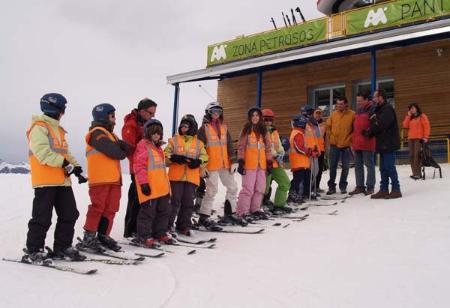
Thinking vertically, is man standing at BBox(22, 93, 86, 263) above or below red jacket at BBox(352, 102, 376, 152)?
below

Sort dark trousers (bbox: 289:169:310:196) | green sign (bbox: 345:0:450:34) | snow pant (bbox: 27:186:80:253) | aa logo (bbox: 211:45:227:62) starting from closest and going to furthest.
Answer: snow pant (bbox: 27:186:80:253)
dark trousers (bbox: 289:169:310:196)
green sign (bbox: 345:0:450:34)
aa logo (bbox: 211:45:227:62)

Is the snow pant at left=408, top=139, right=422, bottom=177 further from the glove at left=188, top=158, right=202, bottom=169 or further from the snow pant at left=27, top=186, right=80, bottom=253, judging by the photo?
the snow pant at left=27, top=186, right=80, bottom=253

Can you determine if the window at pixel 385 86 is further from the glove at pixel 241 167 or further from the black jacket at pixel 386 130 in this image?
the glove at pixel 241 167

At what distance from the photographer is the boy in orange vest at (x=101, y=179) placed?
4.25m

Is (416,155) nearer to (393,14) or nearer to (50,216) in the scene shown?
(393,14)

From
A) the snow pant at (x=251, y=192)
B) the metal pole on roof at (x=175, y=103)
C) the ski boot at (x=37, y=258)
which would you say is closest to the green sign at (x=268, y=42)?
the metal pole on roof at (x=175, y=103)

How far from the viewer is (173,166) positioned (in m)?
5.16

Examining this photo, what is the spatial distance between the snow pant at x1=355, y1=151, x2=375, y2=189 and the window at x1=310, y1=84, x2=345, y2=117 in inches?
303

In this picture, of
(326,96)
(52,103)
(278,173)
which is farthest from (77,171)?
(326,96)

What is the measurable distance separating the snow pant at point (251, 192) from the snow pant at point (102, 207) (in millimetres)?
2135

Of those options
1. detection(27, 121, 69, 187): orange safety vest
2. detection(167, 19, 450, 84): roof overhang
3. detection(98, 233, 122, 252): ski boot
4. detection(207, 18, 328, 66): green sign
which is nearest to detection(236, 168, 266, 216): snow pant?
detection(98, 233, 122, 252): ski boot

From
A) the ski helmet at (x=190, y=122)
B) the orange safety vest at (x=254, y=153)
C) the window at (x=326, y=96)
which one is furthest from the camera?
the window at (x=326, y=96)

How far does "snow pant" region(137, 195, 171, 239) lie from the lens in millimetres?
4484

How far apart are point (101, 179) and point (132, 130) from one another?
36.8 inches
